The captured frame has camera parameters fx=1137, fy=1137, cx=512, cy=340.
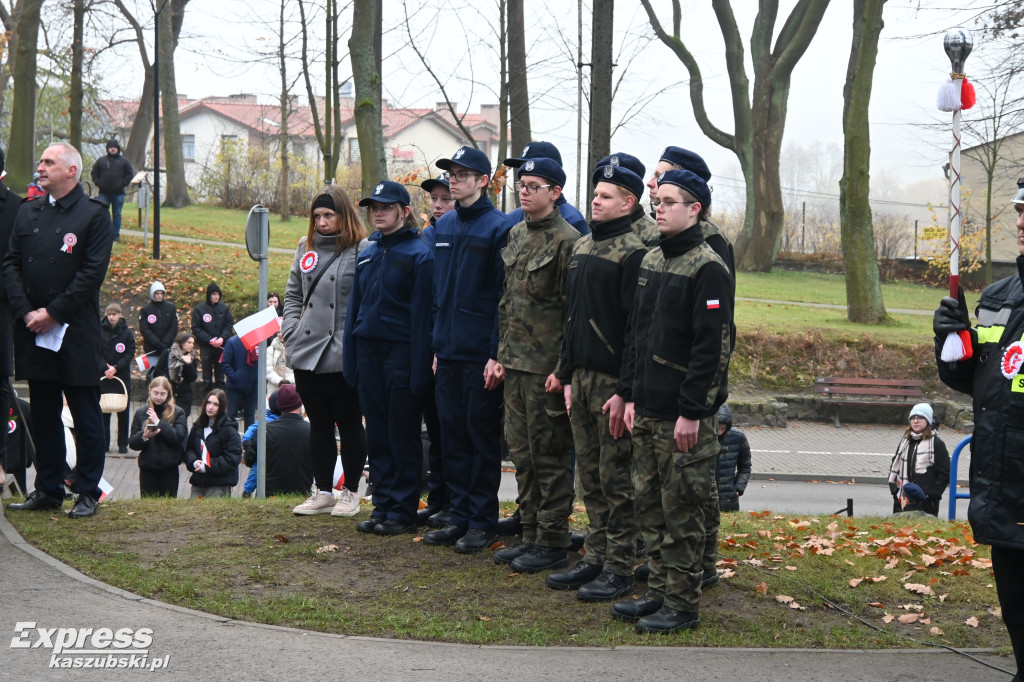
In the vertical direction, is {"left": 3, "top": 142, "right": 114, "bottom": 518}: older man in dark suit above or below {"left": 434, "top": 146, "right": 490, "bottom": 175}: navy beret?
below

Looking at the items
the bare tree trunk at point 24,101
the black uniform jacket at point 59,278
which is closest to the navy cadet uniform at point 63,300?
the black uniform jacket at point 59,278

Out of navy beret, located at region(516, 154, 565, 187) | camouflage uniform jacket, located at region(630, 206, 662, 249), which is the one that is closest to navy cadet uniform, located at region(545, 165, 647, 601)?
camouflage uniform jacket, located at region(630, 206, 662, 249)

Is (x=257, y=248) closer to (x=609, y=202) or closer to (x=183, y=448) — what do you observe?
(x=183, y=448)

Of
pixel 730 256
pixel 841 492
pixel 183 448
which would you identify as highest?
pixel 730 256

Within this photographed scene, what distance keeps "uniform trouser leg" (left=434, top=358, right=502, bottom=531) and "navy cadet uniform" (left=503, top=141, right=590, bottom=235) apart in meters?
1.05

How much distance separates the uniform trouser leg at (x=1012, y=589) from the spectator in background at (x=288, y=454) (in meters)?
6.91

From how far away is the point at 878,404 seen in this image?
76.7 ft

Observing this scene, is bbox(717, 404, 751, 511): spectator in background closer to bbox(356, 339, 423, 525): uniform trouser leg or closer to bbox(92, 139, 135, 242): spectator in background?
bbox(356, 339, 423, 525): uniform trouser leg

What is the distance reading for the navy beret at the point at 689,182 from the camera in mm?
5812

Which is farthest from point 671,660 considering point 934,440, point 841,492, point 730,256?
point 841,492

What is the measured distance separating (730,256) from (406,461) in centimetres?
263

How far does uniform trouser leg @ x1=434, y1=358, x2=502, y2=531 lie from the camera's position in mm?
7098

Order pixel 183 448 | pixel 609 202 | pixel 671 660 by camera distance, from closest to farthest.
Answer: pixel 671 660 → pixel 609 202 → pixel 183 448

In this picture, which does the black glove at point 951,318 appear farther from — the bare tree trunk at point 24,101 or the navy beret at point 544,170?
the bare tree trunk at point 24,101
